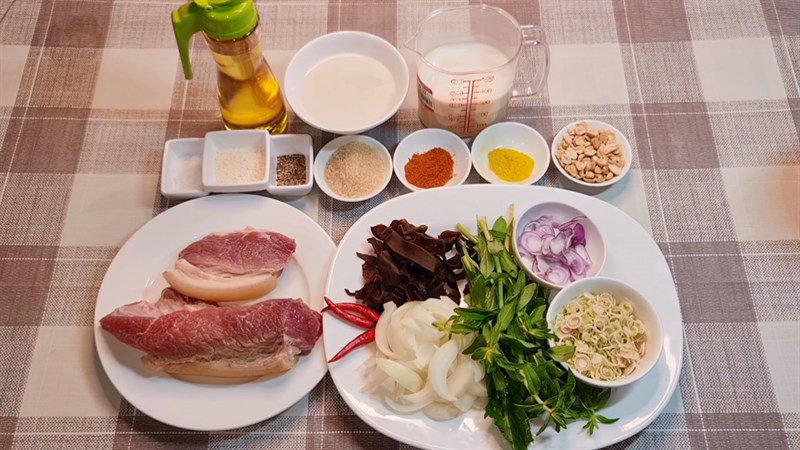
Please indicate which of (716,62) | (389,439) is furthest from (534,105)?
(389,439)

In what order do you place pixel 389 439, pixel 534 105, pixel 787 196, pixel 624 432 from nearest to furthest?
pixel 624 432, pixel 389 439, pixel 787 196, pixel 534 105

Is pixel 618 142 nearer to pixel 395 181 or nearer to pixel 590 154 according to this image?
pixel 590 154

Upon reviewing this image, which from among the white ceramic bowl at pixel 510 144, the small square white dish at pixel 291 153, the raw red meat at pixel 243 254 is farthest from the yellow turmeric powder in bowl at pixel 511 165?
the raw red meat at pixel 243 254

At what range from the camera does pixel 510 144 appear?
228 centimetres

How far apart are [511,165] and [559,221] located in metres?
0.30

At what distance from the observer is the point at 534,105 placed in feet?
7.82

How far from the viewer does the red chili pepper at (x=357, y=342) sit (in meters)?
1.83

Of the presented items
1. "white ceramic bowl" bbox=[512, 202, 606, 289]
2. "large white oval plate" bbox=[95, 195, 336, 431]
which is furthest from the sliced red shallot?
"large white oval plate" bbox=[95, 195, 336, 431]

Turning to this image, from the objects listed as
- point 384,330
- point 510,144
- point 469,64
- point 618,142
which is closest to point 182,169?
point 384,330

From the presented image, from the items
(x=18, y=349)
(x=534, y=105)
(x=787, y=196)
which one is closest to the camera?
(x=18, y=349)

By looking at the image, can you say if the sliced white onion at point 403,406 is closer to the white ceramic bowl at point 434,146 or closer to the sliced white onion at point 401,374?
the sliced white onion at point 401,374

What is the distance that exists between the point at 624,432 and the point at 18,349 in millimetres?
1855

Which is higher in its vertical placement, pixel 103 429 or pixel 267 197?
pixel 267 197

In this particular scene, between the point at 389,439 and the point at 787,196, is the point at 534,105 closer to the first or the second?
the point at 787,196
